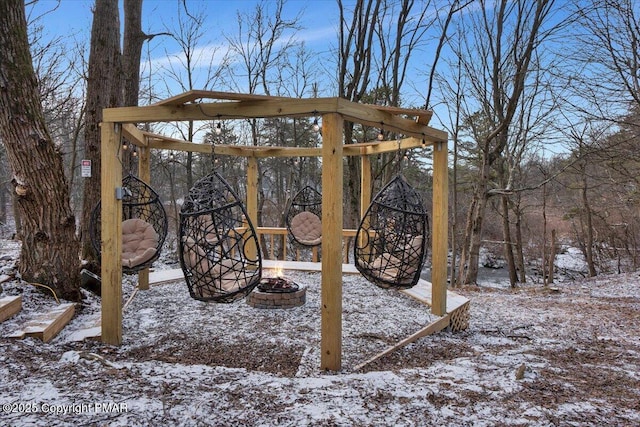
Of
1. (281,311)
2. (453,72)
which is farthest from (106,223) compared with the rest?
→ (453,72)

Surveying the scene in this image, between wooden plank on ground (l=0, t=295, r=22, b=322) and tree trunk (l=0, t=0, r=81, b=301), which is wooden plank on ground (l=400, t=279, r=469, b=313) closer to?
tree trunk (l=0, t=0, r=81, b=301)

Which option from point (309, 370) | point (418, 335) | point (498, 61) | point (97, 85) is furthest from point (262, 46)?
point (309, 370)

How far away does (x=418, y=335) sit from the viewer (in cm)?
368

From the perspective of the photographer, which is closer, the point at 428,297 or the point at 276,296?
the point at 276,296

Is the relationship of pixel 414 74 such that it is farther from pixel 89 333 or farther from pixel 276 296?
pixel 89 333

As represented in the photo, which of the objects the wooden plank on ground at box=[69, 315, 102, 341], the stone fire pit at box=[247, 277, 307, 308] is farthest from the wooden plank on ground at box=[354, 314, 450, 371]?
the wooden plank on ground at box=[69, 315, 102, 341]

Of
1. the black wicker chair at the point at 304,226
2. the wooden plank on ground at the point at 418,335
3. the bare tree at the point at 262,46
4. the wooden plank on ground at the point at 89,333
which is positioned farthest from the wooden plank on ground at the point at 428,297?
the bare tree at the point at 262,46

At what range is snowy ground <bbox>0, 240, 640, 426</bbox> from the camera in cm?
190

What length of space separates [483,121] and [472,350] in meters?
9.13

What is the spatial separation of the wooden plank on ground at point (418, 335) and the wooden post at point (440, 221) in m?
0.11

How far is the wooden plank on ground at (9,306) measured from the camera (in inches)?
118

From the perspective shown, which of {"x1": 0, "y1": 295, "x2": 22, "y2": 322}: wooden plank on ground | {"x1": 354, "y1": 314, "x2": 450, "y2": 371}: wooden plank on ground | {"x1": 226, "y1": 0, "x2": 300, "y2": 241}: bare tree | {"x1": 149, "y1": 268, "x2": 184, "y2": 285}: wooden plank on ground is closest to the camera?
{"x1": 0, "y1": 295, "x2": 22, "y2": 322}: wooden plank on ground

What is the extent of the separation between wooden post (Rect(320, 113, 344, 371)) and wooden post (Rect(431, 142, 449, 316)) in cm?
162

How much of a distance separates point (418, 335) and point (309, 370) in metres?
1.35
